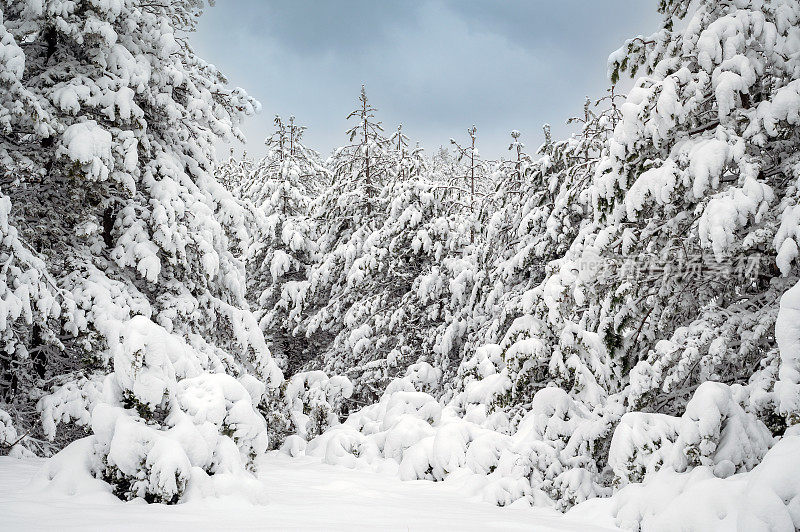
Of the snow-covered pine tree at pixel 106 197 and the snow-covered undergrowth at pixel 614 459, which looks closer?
the snow-covered undergrowth at pixel 614 459

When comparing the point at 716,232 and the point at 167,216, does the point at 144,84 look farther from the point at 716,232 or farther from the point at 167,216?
the point at 716,232

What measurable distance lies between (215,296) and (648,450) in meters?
7.70

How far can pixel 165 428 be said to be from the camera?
5074 millimetres

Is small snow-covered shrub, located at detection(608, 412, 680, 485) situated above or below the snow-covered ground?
above

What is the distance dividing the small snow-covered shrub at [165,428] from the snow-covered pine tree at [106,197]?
1365 millimetres

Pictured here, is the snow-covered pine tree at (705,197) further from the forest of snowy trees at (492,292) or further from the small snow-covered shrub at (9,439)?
the small snow-covered shrub at (9,439)

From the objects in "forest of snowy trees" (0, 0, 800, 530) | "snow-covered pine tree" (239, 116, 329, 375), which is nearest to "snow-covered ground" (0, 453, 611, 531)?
"forest of snowy trees" (0, 0, 800, 530)

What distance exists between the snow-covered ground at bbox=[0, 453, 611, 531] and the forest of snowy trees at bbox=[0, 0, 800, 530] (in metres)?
0.33

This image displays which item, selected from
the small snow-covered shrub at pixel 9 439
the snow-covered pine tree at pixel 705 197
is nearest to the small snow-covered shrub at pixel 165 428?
the small snow-covered shrub at pixel 9 439

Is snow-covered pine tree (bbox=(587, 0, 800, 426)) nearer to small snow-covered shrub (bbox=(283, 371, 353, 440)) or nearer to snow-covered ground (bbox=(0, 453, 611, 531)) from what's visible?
snow-covered ground (bbox=(0, 453, 611, 531))

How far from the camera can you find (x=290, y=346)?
61.8 feet

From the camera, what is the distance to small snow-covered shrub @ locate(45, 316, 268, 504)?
453 centimetres

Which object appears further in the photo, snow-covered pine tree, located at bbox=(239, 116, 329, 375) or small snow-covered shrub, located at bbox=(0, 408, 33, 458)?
snow-covered pine tree, located at bbox=(239, 116, 329, 375)

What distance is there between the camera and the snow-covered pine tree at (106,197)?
7.20 meters
